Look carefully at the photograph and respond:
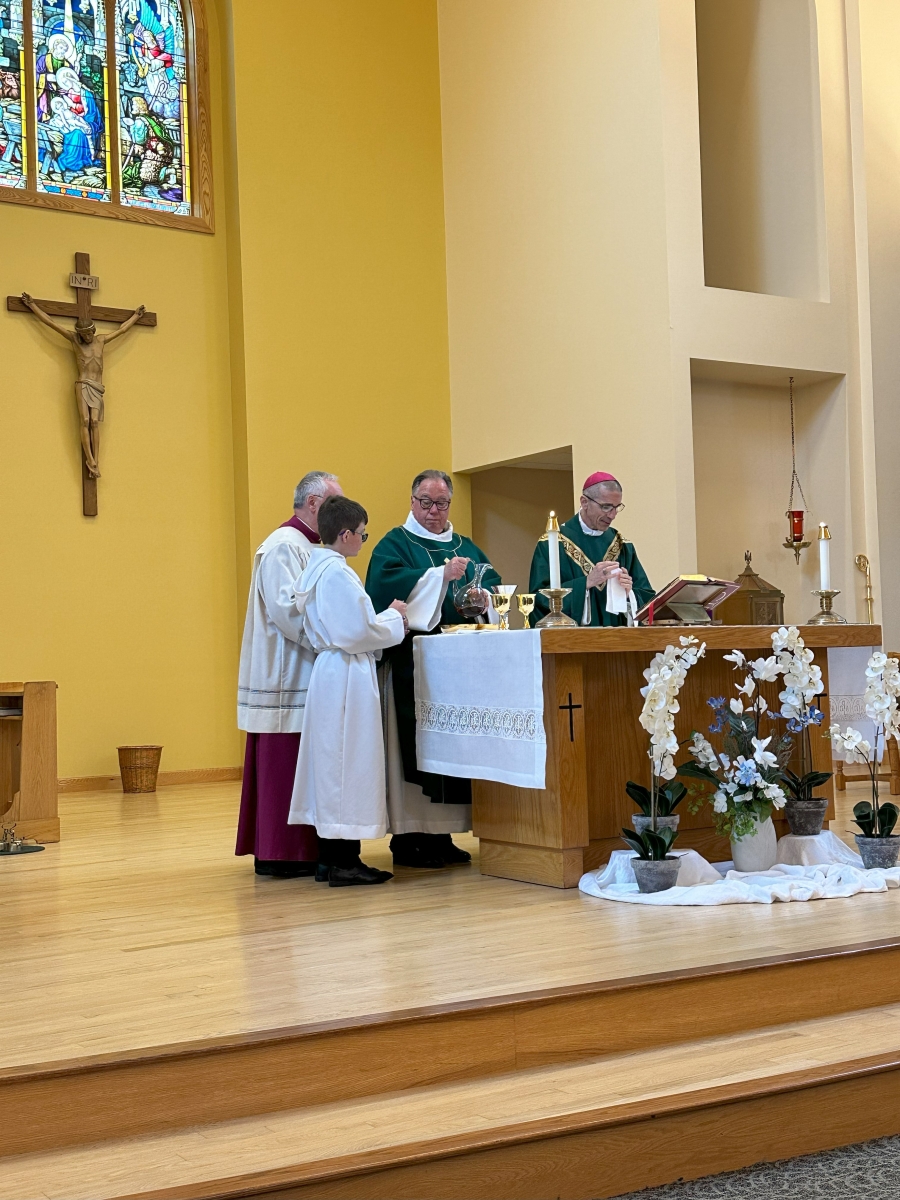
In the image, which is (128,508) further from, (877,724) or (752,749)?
(877,724)

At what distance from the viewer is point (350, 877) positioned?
15.8ft

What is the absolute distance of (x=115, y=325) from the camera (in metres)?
9.63

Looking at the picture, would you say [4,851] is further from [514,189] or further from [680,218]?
[514,189]

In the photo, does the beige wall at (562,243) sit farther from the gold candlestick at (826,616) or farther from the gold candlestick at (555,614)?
the gold candlestick at (555,614)

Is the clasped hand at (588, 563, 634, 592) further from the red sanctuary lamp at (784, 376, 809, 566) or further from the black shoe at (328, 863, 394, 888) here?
the red sanctuary lamp at (784, 376, 809, 566)

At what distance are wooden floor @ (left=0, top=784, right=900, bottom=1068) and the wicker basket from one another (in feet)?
12.6

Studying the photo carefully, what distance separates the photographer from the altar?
4.40 m

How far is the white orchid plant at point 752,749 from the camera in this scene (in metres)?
4.32

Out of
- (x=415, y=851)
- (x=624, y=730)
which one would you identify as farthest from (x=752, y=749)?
(x=415, y=851)

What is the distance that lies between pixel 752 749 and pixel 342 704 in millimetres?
1392

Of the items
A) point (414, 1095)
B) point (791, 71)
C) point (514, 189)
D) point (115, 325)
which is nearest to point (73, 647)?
point (115, 325)

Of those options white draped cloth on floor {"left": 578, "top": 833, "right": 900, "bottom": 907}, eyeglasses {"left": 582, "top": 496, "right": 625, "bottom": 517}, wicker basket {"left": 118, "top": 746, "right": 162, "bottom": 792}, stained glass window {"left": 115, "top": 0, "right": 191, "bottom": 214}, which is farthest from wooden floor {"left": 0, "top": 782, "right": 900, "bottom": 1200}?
stained glass window {"left": 115, "top": 0, "right": 191, "bottom": 214}

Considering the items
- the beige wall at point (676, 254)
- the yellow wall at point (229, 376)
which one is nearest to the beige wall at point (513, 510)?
the yellow wall at point (229, 376)

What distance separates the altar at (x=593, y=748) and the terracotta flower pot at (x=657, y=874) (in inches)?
10.9
